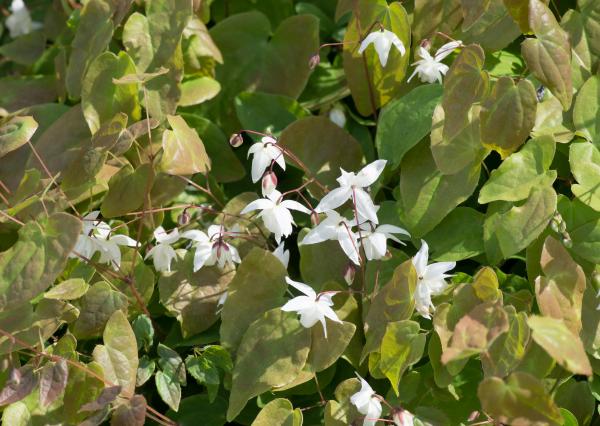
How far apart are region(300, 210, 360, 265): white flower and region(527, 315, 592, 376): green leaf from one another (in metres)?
0.35

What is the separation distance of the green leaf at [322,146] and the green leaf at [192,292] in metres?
0.25

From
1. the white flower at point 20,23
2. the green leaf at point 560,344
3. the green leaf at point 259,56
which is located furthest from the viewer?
the white flower at point 20,23

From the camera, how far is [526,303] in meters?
1.29

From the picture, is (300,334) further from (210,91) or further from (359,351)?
(210,91)

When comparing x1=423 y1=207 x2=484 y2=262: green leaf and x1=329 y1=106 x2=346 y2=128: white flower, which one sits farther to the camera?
x1=329 y1=106 x2=346 y2=128: white flower

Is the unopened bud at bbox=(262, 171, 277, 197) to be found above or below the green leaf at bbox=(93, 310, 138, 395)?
above

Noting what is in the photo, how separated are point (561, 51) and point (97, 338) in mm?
936

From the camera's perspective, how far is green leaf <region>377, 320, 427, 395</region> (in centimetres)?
119

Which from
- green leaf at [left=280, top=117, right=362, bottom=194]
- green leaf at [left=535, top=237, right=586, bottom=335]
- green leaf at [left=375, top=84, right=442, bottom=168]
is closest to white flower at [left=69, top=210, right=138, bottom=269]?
green leaf at [left=280, top=117, right=362, bottom=194]

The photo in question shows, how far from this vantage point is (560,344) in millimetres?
938

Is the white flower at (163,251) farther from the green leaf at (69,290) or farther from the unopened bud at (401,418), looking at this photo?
the unopened bud at (401,418)

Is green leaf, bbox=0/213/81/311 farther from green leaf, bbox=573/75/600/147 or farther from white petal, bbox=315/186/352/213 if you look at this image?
green leaf, bbox=573/75/600/147

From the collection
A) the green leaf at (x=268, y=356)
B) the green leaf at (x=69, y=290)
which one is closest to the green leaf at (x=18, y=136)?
the green leaf at (x=69, y=290)

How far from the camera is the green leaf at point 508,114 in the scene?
1.19 metres
